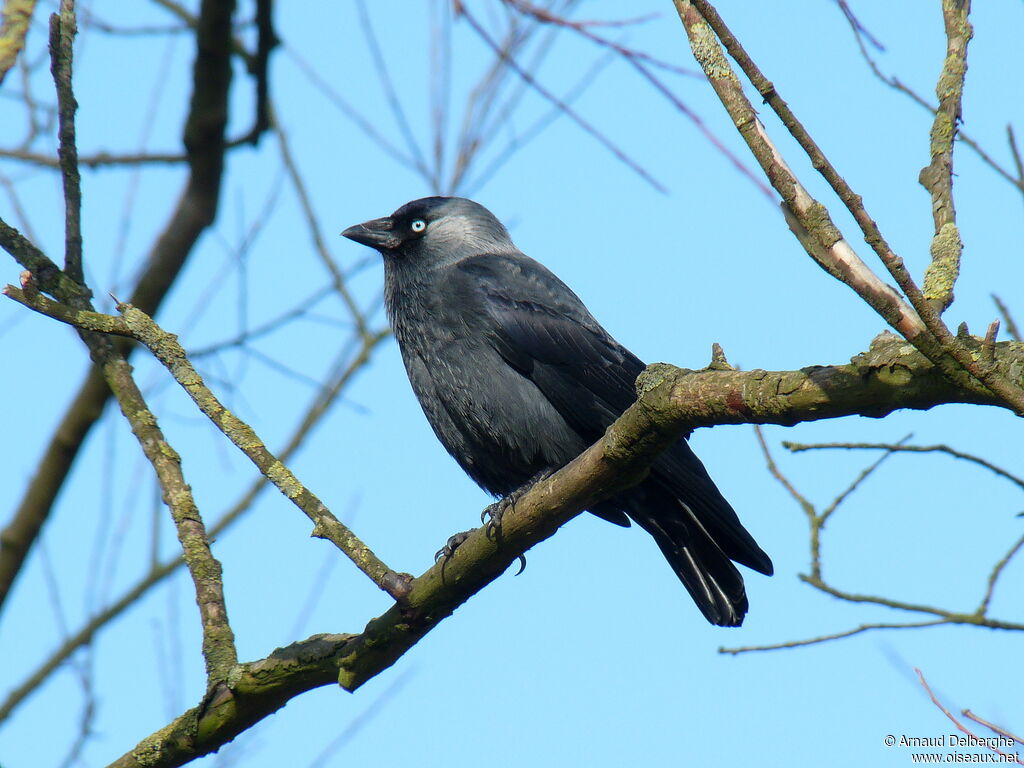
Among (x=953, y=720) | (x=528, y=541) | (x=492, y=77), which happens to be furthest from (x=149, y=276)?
(x=953, y=720)

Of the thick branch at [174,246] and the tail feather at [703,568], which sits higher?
the thick branch at [174,246]

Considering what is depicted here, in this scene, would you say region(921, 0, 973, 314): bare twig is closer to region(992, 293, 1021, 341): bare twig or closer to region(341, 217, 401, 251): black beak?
region(992, 293, 1021, 341): bare twig

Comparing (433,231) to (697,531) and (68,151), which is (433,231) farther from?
(68,151)

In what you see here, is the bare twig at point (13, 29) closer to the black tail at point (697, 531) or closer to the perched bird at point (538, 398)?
the perched bird at point (538, 398)

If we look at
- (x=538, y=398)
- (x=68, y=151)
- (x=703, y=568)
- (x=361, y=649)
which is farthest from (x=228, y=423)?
(x=703, y=568)

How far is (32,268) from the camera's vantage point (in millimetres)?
3701

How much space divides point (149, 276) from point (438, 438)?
153cm

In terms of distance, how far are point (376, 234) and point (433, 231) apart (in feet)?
1.02

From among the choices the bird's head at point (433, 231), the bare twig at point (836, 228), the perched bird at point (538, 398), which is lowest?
the bare twig at point (836, 228)

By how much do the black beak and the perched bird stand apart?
0.59m

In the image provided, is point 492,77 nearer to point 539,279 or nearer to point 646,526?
point 539,279

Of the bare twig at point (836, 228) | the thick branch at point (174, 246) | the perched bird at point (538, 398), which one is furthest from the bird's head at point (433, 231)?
the bare twig at point (836, 228)

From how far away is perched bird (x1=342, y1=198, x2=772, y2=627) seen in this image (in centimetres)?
469

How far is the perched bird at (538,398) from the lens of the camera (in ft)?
15.4
